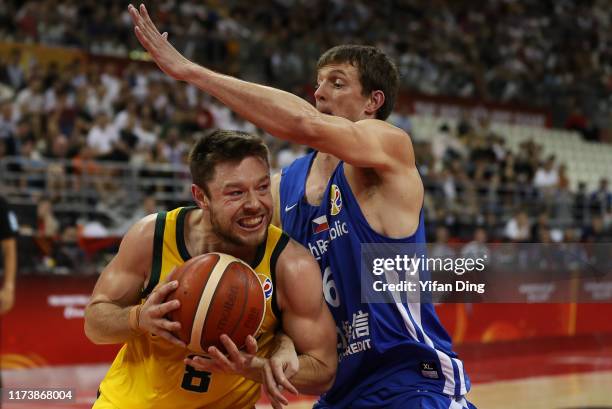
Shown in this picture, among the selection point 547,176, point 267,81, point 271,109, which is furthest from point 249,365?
point 547,176

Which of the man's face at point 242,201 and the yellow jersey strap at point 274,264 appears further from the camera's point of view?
the yellow jersey strap at point 274,264

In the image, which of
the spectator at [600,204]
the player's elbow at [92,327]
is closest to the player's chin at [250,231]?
the player's elbow at [92,327]

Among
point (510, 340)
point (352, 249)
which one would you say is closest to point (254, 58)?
point (510, 340)

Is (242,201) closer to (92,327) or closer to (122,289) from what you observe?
(122,289)

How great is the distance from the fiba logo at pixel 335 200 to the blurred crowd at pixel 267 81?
615 centimetres

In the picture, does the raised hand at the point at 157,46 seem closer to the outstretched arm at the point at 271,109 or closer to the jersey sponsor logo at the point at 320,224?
the outstretched arm at the point at 271,109

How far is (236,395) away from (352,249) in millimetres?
801

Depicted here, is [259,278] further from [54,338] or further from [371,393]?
[54,338]

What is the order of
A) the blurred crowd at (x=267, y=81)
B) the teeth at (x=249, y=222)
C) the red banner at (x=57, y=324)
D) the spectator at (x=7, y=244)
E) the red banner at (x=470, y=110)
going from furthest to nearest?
the red banner at (x=470, y=110) < the blurred crowd at (x=267, y=81) < the red banner at (x=57, y=324) < the spectator at (x=7, y=244) < the teeth at (x=249, y=222)

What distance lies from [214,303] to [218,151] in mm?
679

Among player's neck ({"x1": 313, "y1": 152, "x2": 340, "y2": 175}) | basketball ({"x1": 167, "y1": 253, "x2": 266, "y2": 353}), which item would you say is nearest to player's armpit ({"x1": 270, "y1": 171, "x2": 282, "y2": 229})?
player's neck ({"x1": 313, "y1": 152, "x2": 340, "y2": 175})

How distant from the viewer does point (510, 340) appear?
34.2 ft

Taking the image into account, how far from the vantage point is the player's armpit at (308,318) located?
3596 mm

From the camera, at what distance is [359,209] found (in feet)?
12.6
